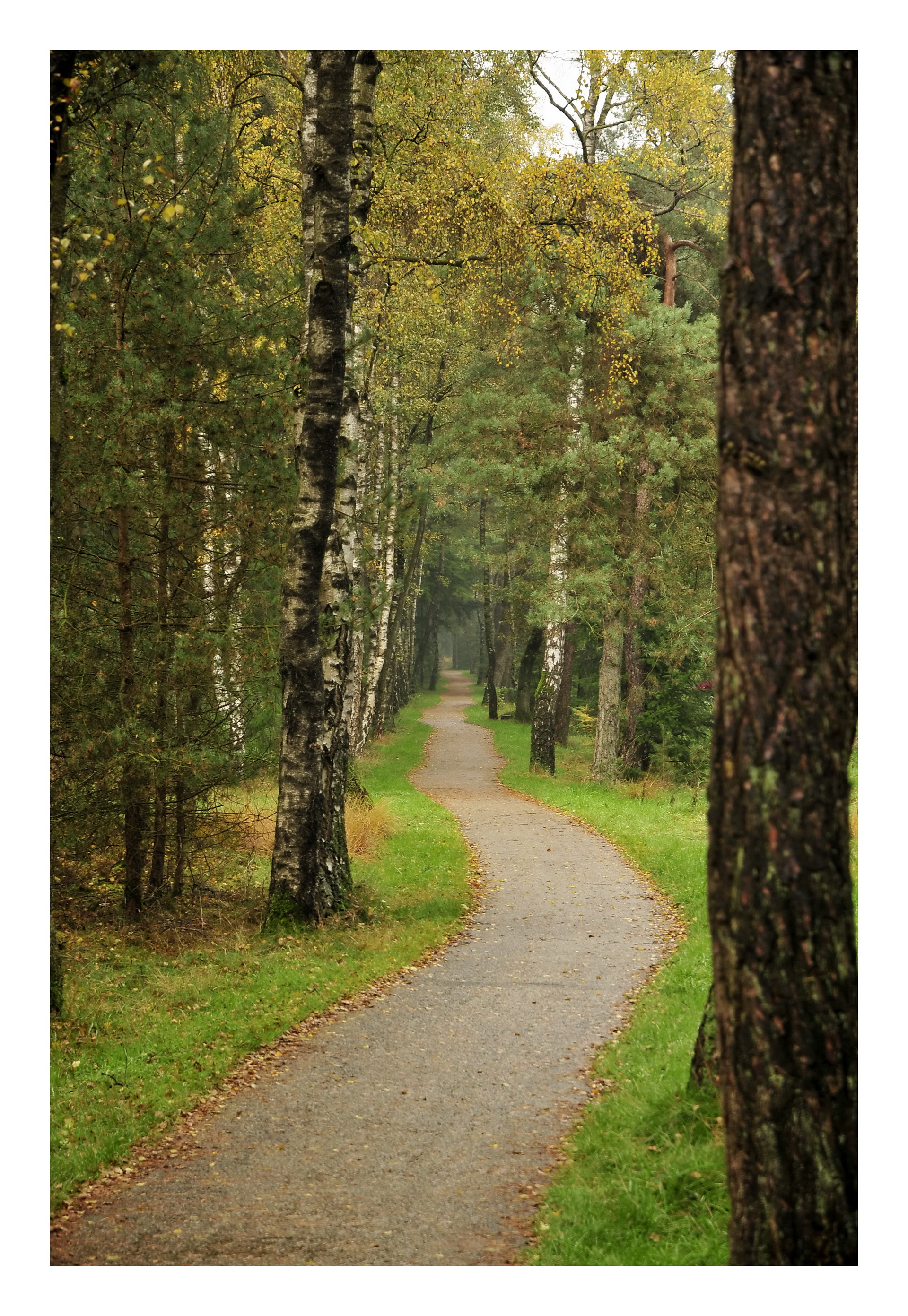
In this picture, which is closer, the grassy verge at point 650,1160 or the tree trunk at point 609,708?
the grassy verge at point 650,1160

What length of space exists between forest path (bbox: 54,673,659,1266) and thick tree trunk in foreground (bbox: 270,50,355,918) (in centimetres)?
173

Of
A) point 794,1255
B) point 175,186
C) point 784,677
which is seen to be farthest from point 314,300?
point 794,1255

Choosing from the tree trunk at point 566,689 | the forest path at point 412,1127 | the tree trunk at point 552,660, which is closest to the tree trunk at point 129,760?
the forest path at point 412,1127

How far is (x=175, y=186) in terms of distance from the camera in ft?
29.2

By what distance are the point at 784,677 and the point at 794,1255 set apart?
5.97 feet

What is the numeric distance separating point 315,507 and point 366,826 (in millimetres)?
6088

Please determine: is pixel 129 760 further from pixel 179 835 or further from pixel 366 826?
pixel 366 826

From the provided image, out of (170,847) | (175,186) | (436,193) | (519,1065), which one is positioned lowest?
(519,1065)

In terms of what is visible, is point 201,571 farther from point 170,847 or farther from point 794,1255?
point 794,1255

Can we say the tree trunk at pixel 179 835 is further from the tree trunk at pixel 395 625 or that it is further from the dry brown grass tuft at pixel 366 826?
the tree trunk at pixel 395 625

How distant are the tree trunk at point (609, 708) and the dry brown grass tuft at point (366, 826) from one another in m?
6.39

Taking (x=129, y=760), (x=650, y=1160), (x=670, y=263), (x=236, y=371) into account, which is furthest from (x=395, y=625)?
(x=650, y=1160)

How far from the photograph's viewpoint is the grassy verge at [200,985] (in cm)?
565

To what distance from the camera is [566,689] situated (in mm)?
24797
